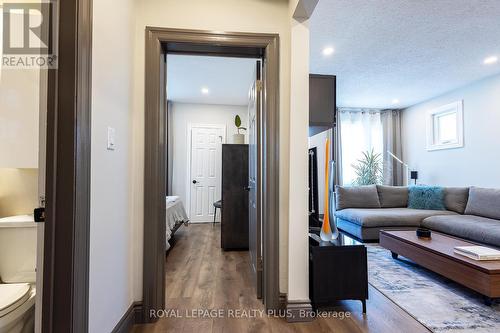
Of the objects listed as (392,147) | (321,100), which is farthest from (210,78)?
(392,147)

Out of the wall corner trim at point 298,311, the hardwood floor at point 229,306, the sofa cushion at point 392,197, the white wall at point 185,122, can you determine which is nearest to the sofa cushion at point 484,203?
the sofa cushion at point 392,197

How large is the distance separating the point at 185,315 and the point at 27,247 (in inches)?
43.8

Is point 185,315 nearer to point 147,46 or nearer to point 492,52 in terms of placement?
point 147,46

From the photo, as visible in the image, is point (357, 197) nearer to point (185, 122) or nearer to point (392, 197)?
point (392, 197)

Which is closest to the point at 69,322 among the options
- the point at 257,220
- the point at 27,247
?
the point at 27,247

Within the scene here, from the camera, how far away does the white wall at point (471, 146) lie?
3938 millimetres

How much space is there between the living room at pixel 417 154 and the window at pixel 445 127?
2cm

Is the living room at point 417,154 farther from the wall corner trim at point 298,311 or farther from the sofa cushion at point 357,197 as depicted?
the wall corner trim at point 298,311

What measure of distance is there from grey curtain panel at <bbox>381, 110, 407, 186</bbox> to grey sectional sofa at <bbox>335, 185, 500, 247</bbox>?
132 cm

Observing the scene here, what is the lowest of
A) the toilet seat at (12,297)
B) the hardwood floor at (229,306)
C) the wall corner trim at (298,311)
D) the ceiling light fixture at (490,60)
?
the hardwood floor at (229,306)

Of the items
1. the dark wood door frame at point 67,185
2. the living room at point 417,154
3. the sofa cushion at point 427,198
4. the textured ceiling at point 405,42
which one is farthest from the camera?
the sofa cushion at point 427,198

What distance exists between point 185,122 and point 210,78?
1625 mm

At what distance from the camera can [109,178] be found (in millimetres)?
1363

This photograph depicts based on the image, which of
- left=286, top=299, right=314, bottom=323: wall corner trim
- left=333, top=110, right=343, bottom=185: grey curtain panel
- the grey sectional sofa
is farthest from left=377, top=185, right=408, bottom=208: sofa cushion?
left=286, top=299, right=314, bottom=323: wall corner trim
